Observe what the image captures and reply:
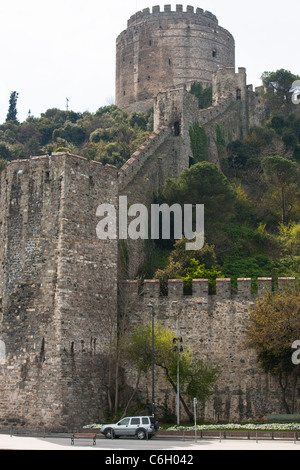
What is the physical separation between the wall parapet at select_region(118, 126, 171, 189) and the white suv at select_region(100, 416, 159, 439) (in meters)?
15.7

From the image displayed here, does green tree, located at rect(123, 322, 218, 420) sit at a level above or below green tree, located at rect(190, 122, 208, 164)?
below

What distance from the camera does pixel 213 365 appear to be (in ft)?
93.0

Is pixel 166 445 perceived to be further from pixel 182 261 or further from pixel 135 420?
pixel 182 261

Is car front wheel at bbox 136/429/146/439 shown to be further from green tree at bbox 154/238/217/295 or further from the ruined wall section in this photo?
green tree at bbox 154/238/217/295

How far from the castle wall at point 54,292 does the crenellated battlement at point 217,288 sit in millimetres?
1439

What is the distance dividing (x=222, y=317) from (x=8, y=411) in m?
A: 9.08

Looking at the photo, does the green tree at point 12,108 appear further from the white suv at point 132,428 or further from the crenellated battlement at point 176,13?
the white suv at point 132,428

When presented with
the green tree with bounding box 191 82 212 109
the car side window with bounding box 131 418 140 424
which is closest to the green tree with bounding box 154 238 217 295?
the car side window with bounding box 131 418 140 424

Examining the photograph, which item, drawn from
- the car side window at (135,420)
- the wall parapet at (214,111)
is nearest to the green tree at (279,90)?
the wall parapet at (214,111)

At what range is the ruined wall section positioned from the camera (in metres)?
27.8

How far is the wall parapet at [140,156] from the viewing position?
3731 centimetres

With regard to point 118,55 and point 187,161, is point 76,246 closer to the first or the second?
point 187,161

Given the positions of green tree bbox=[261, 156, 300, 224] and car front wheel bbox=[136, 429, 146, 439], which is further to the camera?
green tree bbox=[261, 156, 300, 224]
